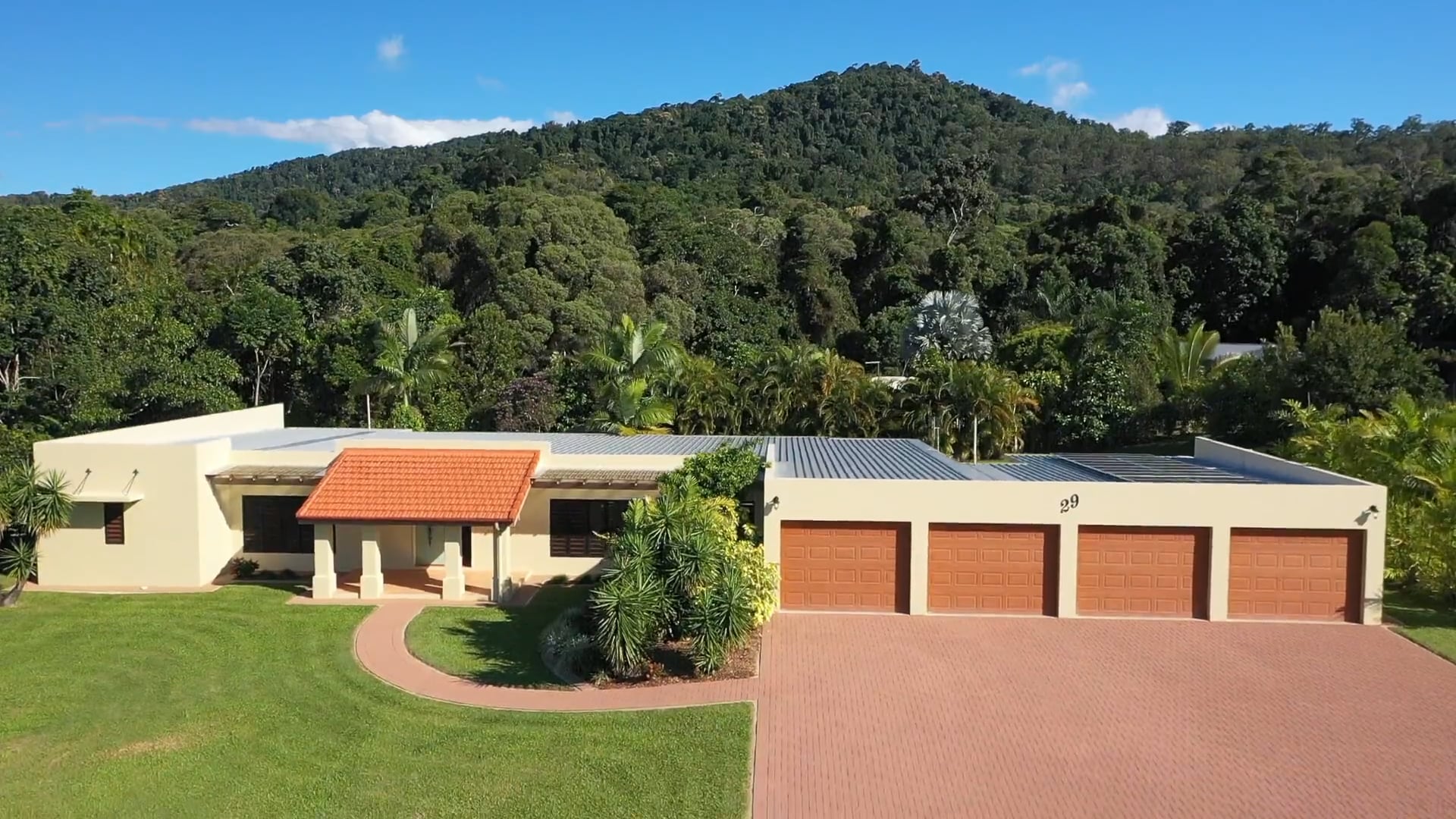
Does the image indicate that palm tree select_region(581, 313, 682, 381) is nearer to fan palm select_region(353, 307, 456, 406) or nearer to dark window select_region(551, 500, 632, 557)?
fan palm select_region(353, 307, 456, 406)

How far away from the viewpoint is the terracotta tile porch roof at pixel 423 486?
18.1 metres

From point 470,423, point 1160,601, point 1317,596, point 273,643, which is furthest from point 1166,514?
point 470,423

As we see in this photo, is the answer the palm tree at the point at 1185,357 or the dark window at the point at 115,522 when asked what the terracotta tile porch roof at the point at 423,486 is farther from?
the palm tree at the point at 1185,357

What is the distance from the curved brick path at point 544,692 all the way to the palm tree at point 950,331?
29125 mm

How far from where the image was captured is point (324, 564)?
1867 cm

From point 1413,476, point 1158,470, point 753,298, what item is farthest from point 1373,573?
point 753,298

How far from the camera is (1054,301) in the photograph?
47812 mm

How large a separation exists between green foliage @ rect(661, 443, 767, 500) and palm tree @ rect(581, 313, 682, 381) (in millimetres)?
10928

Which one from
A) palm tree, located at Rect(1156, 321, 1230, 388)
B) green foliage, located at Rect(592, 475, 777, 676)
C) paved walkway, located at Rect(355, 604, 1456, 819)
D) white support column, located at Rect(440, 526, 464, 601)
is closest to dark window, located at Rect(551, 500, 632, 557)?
white support column, located at Rect(440, 526, 464, 601)

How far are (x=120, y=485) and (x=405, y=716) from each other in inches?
420

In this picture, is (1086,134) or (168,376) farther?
(1086,134)

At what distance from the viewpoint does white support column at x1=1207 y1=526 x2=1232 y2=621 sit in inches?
685

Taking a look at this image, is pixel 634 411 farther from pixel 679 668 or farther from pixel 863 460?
pixel 679 668

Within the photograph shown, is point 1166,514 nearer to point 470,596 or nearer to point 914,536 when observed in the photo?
point 914,536
